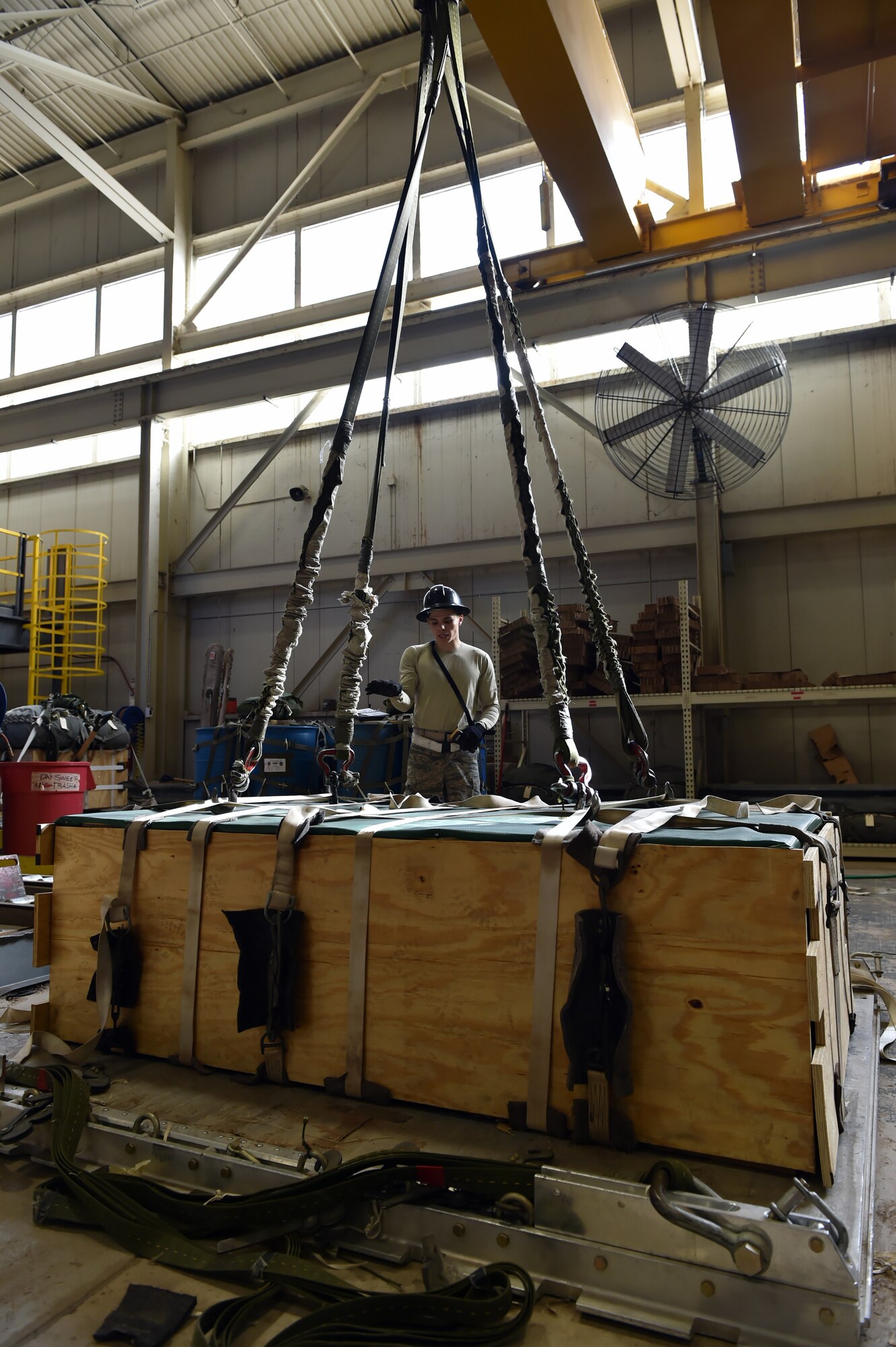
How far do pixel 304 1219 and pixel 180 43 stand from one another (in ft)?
39.7

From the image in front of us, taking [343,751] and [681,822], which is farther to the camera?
[343,751]

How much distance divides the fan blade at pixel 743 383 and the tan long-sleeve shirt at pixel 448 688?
10.8 ft

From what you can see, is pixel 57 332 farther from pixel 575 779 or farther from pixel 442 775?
pixel 575 779

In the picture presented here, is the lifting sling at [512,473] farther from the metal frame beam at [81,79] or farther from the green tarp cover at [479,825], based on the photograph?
the metal frame beam at [81,79]

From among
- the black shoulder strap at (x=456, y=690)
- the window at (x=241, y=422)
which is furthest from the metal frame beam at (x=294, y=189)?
the black shoulder strap at (x=456, y=690)

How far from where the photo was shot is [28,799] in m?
6.35

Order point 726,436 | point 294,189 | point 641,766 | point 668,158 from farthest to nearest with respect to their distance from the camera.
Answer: point 294,189, point 668,158, point 726,436, point 641,766

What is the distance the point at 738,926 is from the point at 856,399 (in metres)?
7.84

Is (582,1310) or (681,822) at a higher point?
(681,822)

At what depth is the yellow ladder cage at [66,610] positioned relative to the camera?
10.6 metres

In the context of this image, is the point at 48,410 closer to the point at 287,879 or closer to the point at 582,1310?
the point at 287,879

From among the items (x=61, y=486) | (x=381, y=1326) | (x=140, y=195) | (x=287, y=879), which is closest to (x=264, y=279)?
(x=140, y=195)

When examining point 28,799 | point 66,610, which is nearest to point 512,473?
point 28,799

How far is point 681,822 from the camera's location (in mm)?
1812
